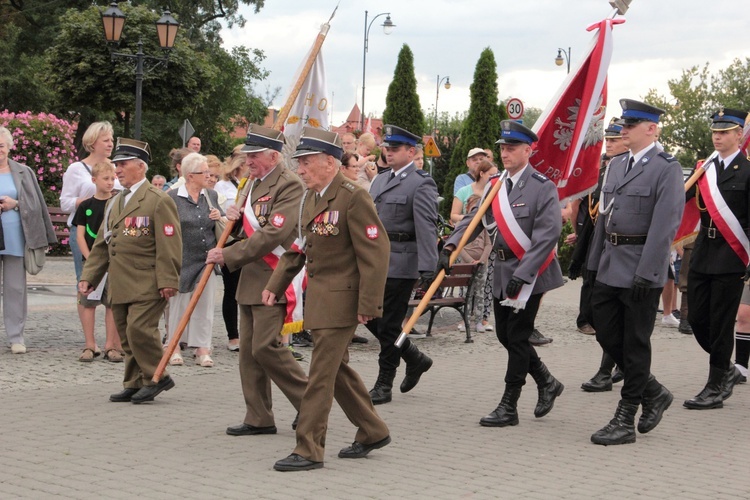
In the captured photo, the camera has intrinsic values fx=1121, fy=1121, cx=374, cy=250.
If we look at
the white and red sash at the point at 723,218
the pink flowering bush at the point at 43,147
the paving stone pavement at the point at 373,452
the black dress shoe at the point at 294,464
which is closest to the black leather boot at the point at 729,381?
the paving stone pavement at the point at 373,452

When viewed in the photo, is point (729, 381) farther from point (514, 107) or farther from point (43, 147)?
point (43, 147)

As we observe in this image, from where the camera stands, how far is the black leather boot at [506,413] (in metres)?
7.79

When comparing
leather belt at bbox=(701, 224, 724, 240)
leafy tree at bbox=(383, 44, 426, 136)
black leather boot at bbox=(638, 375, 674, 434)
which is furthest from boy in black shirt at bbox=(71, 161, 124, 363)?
leafy tree at bbox=(383, 44, 426, 136)

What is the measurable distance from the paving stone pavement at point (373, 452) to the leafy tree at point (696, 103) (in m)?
61.6

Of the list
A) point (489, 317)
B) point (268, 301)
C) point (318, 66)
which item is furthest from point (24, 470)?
point (489, 317)

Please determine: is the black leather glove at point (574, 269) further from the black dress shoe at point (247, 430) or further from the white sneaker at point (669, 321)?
the white sneaker at point (669, 321)

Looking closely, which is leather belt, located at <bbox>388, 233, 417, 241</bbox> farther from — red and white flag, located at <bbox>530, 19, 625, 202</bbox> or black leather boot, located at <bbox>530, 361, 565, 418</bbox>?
black leather boot, located at <bbox>530, 361, 565, 418</bbox>

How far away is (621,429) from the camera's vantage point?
24.0 ft

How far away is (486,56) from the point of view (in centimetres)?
4091

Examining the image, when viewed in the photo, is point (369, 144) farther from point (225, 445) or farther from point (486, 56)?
point (486, 56)

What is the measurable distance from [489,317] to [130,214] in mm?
7100

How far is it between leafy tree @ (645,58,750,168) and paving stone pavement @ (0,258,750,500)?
61558 mm

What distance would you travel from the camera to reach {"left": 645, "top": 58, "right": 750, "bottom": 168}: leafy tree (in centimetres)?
6944

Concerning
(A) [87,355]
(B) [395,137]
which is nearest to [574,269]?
(B) [395,137]
